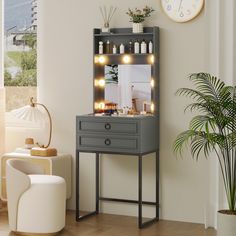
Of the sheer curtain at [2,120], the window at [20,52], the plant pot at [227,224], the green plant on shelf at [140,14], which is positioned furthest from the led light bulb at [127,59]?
the plant pot at [227,224]

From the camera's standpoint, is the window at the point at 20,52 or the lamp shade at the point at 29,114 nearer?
the lamp shade at the point at 29,114

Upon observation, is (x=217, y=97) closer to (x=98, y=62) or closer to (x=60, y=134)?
(x=98, y=62)

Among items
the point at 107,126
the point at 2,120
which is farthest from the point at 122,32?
the point at 2,120

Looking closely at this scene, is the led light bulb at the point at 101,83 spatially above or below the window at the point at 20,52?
below

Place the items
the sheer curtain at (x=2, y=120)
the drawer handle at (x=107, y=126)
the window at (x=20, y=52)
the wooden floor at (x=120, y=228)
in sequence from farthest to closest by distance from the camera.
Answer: the window at (x=20, y=52)
the sheer curtain at (x=2, y=120)
the drawer handle at (x=107, y=126)
the wooden floor at (x=120, y=228)

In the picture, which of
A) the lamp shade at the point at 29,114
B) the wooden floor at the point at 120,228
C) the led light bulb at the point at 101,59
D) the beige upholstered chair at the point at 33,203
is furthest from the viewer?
the lamp shade at the point at 29,114

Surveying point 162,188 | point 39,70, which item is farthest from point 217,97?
point 39,70

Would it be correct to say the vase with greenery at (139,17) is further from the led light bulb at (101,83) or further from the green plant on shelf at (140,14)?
the led light bulb at (101,83)

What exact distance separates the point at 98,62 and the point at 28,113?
869 mm

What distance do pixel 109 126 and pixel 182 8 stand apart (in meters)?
1.28

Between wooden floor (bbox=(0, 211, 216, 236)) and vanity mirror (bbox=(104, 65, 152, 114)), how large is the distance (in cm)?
106

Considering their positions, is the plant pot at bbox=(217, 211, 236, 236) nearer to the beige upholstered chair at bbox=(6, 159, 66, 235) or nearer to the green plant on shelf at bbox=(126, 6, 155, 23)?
the beige upholstered chair at bbox=(6, 159, 66, 235)

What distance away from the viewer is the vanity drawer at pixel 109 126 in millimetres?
5449

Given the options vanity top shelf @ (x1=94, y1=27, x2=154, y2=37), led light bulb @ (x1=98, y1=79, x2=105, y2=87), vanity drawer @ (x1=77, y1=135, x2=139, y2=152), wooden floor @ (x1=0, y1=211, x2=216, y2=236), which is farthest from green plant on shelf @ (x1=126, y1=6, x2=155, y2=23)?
wooden floor @ (x1=0, y1=211, x2=216, y2=236)
